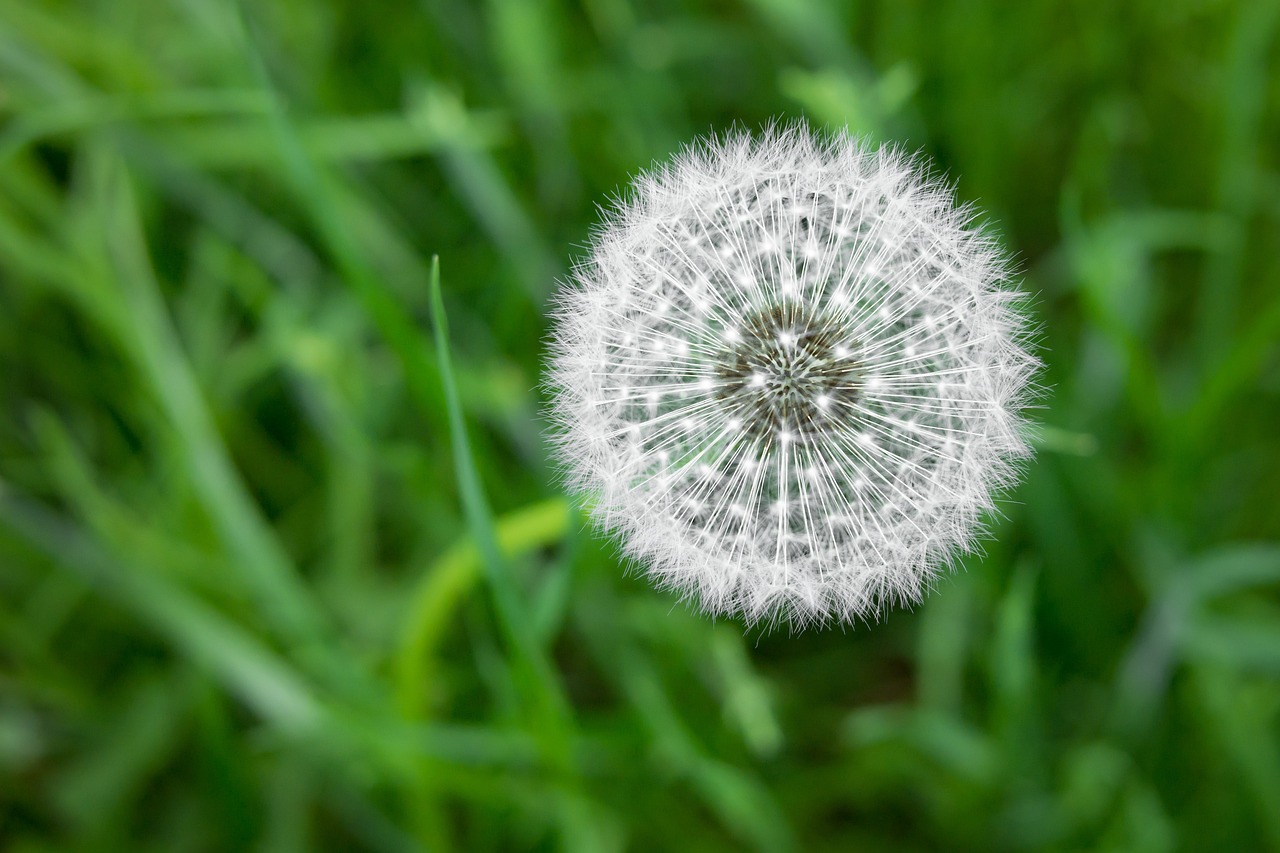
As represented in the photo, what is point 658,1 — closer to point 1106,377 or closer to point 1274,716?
point 1106,377

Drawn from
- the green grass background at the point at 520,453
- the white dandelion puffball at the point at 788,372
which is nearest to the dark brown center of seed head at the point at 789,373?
the white dandelion puffball at the point at 788,372

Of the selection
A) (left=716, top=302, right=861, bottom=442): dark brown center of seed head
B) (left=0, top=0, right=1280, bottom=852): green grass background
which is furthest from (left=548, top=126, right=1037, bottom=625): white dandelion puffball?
(left=0, top=0, right=1280, bottom=852): green grass background

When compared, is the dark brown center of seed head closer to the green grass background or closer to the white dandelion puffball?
the white dandelion puffball

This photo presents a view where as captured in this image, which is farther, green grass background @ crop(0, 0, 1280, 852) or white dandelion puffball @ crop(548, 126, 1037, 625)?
green grass background @ crop(0, 0, 1280, 852)

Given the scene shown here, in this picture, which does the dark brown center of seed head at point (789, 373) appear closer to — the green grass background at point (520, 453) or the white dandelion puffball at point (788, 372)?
the white dandelion puffball at point (788, 372)

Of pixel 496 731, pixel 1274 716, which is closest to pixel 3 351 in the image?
pixel 496 731

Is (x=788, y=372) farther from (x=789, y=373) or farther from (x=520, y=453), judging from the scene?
(x=520, y=453)
